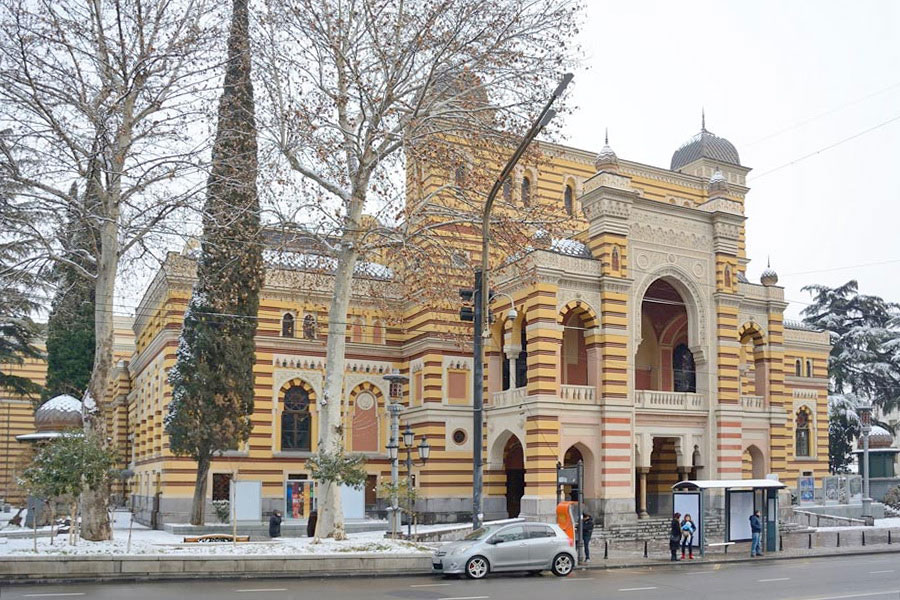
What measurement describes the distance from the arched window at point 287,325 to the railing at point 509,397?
9.03 metres

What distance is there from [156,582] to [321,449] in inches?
213

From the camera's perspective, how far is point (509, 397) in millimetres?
35750

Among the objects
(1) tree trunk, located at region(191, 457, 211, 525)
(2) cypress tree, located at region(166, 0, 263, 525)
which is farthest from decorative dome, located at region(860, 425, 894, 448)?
(1) tree trunk, located at region(191, 457, 211, 525)

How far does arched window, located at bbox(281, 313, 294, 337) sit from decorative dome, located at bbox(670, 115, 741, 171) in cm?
2419

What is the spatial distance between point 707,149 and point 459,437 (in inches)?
875

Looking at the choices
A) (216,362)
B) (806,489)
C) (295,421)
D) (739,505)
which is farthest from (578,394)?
(806,489)

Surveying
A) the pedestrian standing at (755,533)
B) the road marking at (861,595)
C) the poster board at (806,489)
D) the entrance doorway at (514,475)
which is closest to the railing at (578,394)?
the entrance doorway at (514,475)

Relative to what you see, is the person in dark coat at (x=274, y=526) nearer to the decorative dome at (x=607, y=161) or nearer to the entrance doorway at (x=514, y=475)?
the entrance doorway at (x=514, y=475)

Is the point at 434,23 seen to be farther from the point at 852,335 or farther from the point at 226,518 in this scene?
the point at 852,335

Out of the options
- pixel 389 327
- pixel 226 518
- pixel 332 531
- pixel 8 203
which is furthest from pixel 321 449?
pixel 389 327

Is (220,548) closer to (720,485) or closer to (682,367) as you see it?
(720,485)

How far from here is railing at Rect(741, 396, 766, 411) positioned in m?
38.8

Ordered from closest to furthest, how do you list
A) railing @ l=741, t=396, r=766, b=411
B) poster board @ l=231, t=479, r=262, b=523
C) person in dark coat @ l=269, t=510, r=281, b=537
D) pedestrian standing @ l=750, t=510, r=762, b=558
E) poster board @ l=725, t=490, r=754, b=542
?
pedestrian standing @ l=750, t=510, r=762, b=558, poster board @ l=725, t=490, r=754, b=542, person in dark coat @ l=269, t=510, r=281, b=537, poster board @ l=231, t=479, r=262, b=523, railing @ l=741, t=396, r=766, b=411

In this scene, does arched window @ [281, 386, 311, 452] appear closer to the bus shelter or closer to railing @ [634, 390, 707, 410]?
railing @ [634, 390, 707, 410]
